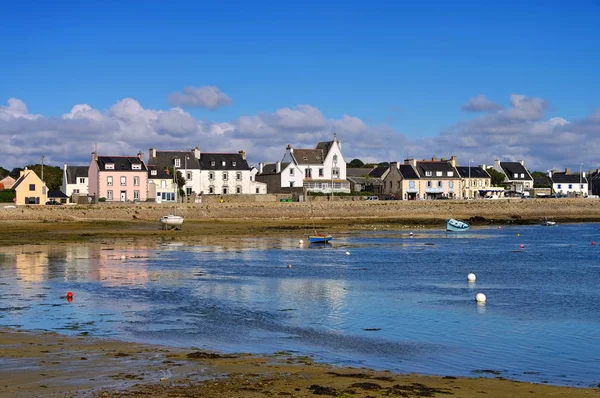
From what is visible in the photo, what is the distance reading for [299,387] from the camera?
12.0 meters

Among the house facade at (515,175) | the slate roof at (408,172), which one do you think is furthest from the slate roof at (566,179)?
the slate roof at (408,172)

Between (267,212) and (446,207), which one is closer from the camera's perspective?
(267,212)

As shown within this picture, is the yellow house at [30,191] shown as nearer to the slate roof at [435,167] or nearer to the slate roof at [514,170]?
the slate roof at [435,167]

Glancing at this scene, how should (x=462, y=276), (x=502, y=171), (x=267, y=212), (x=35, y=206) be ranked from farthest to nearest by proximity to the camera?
(x=502, y=171)
(x=267, y=212)
(x=35, y=206)
(x=462, y=276)

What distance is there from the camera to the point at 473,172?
114 m

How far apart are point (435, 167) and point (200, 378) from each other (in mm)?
97864

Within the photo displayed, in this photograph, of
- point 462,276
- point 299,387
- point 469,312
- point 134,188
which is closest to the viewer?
point 299,387

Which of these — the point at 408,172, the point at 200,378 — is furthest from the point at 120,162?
the point at 200,378

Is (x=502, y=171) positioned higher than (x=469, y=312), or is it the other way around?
(x=502, y=171)

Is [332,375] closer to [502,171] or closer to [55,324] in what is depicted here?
[55,324]

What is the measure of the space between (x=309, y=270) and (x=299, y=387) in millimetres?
21263

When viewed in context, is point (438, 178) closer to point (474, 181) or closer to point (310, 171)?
point (474, 181)

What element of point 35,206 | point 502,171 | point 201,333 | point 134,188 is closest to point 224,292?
point 201,333

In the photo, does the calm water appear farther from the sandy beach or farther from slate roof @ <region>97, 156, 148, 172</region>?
slate roof @ <region>97, 156, 148, 172</region>
